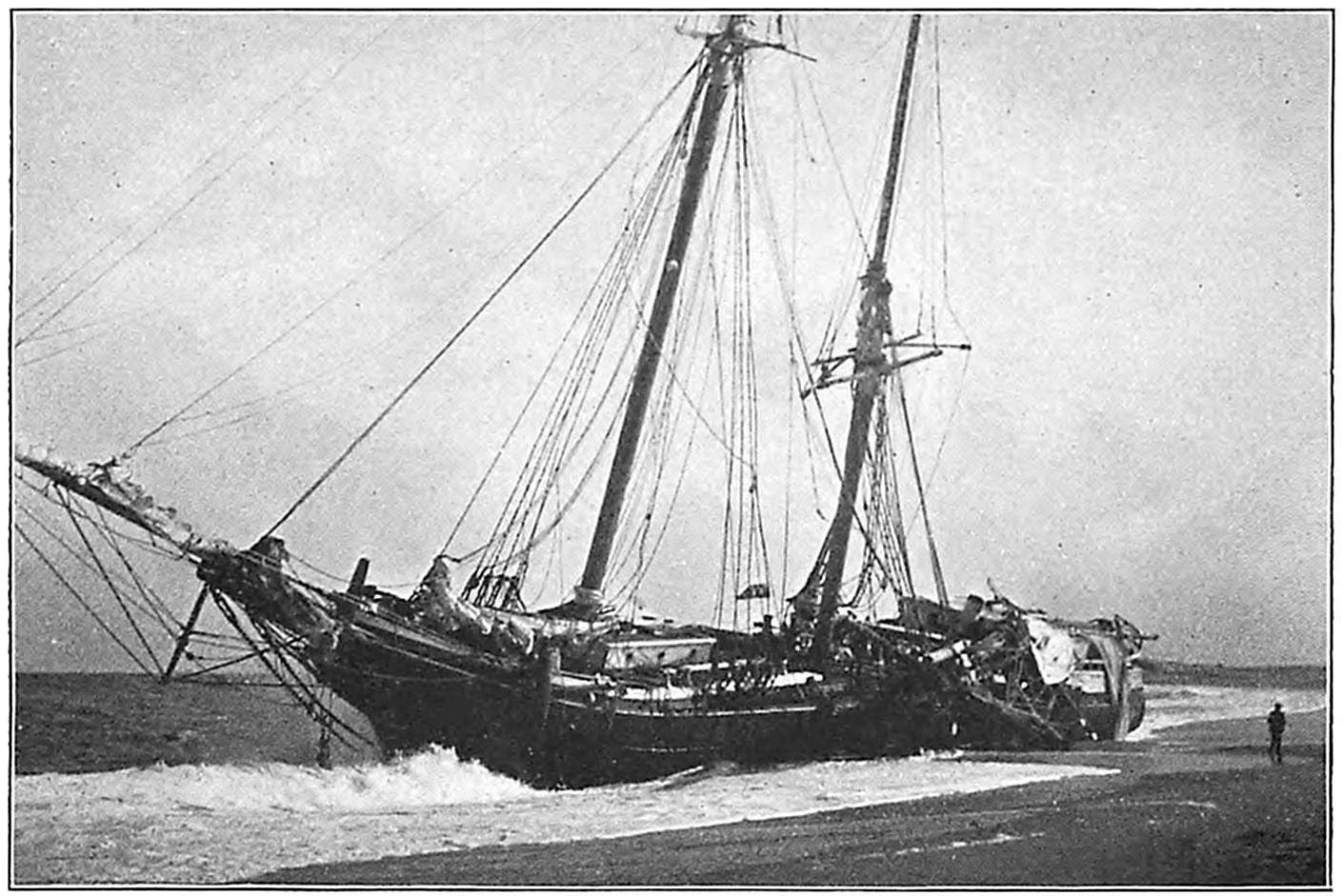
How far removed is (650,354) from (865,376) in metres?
1.42

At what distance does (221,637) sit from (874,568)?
3398 millimetres

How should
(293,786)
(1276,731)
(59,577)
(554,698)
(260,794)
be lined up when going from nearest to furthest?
(59,577), (260,794), (293,786), (1276,731), (554,698)

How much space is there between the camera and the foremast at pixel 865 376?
7672 mm

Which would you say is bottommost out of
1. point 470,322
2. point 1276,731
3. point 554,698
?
point 1276,731

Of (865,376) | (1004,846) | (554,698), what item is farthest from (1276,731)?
(554,698)

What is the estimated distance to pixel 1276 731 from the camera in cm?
728

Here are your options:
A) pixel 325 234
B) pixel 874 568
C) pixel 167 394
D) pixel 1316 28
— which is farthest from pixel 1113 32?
pixel 167 394

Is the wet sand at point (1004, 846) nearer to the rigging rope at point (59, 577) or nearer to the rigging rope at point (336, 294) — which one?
the rigging rope at point (59, 577)

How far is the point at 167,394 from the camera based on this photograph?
6980 mm

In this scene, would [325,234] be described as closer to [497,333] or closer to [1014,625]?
[497,333]

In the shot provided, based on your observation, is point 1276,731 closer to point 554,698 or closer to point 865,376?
point 865,376

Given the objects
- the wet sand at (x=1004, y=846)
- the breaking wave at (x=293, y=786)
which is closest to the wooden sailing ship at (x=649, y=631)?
the breaking wave at (x=293, y=786)

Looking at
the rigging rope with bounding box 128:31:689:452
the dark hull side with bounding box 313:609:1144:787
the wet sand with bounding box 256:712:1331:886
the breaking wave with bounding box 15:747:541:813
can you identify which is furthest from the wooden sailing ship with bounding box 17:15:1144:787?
the wet sand with bounding box 256:712:1331:886

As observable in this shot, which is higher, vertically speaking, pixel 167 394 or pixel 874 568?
pixel 167 394
